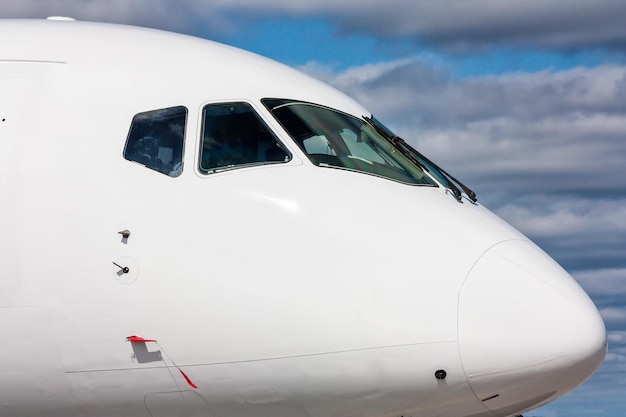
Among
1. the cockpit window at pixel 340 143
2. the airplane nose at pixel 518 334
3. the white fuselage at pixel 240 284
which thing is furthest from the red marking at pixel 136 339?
the airplane nose at pixel 518 334

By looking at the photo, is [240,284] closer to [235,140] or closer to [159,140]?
[235,140]

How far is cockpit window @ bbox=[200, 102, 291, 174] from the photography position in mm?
14344

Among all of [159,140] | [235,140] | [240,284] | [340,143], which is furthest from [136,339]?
[340,143]

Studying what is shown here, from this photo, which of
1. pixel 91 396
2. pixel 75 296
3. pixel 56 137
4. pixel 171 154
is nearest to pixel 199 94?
pixel 171 154

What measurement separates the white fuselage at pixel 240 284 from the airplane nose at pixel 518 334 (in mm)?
22

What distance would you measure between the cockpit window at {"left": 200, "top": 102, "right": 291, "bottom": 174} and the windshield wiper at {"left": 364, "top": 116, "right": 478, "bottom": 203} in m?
1.63

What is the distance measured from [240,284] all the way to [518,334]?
308 centimetres

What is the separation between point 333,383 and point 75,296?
3117 millimetres

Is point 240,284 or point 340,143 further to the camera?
point 340,143

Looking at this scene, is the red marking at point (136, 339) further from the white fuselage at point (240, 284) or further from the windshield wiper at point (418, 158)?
the windshield wiper at point (418, 158)

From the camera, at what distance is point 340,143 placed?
14.8 metres

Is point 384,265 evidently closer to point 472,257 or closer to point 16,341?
point 472,257

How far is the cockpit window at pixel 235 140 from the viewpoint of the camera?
14344mm

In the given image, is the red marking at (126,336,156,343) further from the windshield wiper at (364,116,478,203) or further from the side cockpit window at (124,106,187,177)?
the windshield wiper at (364,116,478,203)
